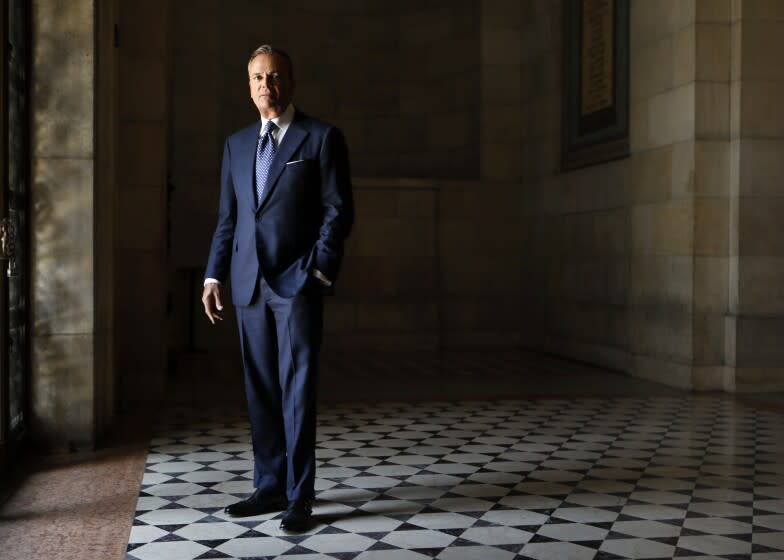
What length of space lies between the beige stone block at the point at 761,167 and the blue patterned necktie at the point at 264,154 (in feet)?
20.0

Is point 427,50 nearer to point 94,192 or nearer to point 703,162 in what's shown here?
point 703,162

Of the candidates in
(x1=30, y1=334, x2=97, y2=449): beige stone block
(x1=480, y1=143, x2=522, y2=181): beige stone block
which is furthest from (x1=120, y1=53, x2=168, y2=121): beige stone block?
(x1=480, y1=143, x2=522, y2=181): beige stone block

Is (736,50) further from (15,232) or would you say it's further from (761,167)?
(15,232)

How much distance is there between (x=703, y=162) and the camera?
9.27 metres

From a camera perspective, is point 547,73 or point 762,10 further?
point 547,73

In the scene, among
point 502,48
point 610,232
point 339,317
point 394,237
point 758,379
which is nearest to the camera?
point 758,379

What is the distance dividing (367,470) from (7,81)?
9.98 ft

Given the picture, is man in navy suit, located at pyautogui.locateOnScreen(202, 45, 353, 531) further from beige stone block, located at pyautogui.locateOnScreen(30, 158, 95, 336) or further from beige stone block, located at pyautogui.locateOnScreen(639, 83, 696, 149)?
beige stone block, located at pyautogui.locateOnScreen(639, 83, 696, 149)

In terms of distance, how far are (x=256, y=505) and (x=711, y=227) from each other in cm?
620

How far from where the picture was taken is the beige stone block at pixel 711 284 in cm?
930

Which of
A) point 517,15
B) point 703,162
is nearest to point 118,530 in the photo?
point 703,162

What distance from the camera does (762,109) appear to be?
9.28m

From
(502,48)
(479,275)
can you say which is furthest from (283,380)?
(502,48)

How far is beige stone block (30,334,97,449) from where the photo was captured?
20.1 ft
